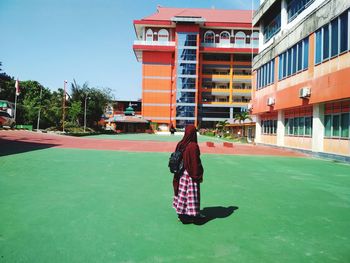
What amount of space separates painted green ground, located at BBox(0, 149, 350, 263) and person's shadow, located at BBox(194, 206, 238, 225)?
5.3 inches

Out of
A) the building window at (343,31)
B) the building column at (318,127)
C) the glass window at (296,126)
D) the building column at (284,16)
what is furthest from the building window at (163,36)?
the building window at (343,31)

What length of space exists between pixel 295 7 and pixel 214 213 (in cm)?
2190

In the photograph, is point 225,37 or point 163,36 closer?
point 163,36

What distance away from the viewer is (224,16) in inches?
3054

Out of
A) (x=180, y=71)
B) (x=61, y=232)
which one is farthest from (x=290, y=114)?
(x=180, y=71)

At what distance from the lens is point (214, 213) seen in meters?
6.11

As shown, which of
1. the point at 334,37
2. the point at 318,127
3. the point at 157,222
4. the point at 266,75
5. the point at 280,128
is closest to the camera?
the point at 157,222

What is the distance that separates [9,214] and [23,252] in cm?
183

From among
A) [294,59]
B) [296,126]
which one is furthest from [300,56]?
[296,126]

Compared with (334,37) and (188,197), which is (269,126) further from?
(188,197)

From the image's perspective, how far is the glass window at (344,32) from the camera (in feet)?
51.6

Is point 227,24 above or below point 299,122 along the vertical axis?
above

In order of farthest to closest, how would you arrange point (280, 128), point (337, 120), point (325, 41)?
point (280, 128) < point (325, 41) < point (337, 120)

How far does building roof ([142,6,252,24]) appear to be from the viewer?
2913 inches
